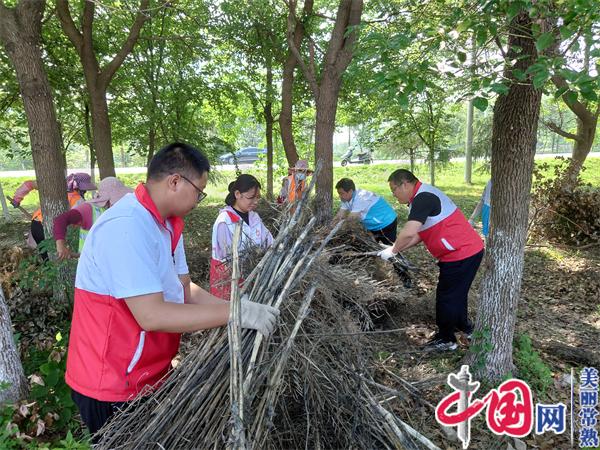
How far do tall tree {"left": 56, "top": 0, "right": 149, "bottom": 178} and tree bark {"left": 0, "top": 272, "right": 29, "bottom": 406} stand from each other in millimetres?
4800

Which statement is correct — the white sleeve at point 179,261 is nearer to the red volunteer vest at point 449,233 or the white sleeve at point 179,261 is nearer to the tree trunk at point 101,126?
the red volunteer vest at point 449,233

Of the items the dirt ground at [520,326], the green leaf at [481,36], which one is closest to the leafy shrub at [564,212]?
the dirt ground at [520,326]

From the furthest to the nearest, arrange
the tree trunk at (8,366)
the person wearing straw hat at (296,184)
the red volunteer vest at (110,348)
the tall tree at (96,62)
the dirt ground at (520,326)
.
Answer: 1. the tall tree at (96,62)
2. the person wearing straw hat at (296,184)
3. the dirt ground at (520,326)
4. the tree trunk at (8,366)
5. the red volunteer vest at (110,348)

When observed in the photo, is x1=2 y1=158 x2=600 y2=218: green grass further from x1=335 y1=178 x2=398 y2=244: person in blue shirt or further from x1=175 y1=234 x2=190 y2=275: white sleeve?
x1=175 y1=234 x2=190 y2=275: white sleeve

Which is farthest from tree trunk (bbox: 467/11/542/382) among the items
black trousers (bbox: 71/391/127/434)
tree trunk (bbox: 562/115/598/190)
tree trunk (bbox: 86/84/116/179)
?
tree trunk (bbox: 86/84/116/179)

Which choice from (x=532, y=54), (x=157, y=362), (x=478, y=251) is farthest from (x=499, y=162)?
(x=157, y=362)

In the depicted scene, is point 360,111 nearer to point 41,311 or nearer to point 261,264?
point 41,311

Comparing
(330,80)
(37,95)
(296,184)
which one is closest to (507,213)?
(296,184)

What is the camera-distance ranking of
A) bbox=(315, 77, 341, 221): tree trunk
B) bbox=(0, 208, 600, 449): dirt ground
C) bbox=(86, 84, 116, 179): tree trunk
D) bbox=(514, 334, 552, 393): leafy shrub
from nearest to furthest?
bbox=(0, 208, 600, 449): dirt ground, bbox=(514, 334, 552, 393): leafy shrub, bbox=(315, 77, 341, 221): tree trunk, bbox=(86, 84, 116, 179): tree trunk

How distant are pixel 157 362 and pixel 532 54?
9.46ft

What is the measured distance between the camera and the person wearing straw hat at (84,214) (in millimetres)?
3688

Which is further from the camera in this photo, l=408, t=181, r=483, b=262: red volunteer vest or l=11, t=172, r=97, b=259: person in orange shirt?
l=11, t=172, r=97, b=259: person in orange shirt

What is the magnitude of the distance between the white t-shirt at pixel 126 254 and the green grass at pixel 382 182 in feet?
26.3

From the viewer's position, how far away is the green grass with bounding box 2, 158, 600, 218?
12188 mm
